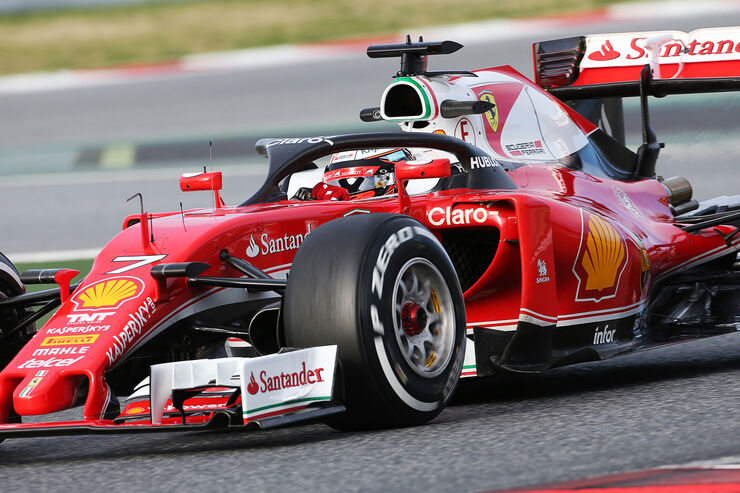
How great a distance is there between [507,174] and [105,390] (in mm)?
2138

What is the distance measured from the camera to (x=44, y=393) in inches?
156

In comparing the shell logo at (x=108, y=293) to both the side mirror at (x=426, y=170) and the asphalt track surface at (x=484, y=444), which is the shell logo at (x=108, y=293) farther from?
the side mirror at (x=426, y=170)

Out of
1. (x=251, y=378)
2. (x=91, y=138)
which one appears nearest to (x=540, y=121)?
(x=251, y=378)

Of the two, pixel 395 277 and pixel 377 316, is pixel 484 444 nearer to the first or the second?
pixel 377 316

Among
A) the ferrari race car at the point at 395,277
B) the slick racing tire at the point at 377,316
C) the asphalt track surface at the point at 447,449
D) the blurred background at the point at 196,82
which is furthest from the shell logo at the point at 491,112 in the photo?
the blurred background at the point at 196,82

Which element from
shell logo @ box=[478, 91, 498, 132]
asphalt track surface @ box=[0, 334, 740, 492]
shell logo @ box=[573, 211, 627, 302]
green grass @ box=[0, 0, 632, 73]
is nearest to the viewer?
asphalt track surface @ box=[0, 334, 740, 492]

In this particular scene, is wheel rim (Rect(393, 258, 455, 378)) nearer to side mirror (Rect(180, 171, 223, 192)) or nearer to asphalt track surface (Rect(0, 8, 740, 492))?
asphalt track surface (Rect(0, 8, 740, 492))

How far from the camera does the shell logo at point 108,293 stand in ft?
14.2

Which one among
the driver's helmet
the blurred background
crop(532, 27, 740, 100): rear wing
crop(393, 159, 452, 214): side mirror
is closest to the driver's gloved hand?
the driver's helmet

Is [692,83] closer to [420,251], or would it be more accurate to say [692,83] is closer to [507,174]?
[507,174]

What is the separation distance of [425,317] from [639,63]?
3338 millimetres

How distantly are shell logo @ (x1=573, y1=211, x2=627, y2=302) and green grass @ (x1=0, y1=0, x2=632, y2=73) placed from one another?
548 inches

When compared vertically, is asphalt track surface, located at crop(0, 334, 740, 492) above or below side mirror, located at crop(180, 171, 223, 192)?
below

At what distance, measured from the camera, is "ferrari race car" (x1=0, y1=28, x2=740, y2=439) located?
4012mm
